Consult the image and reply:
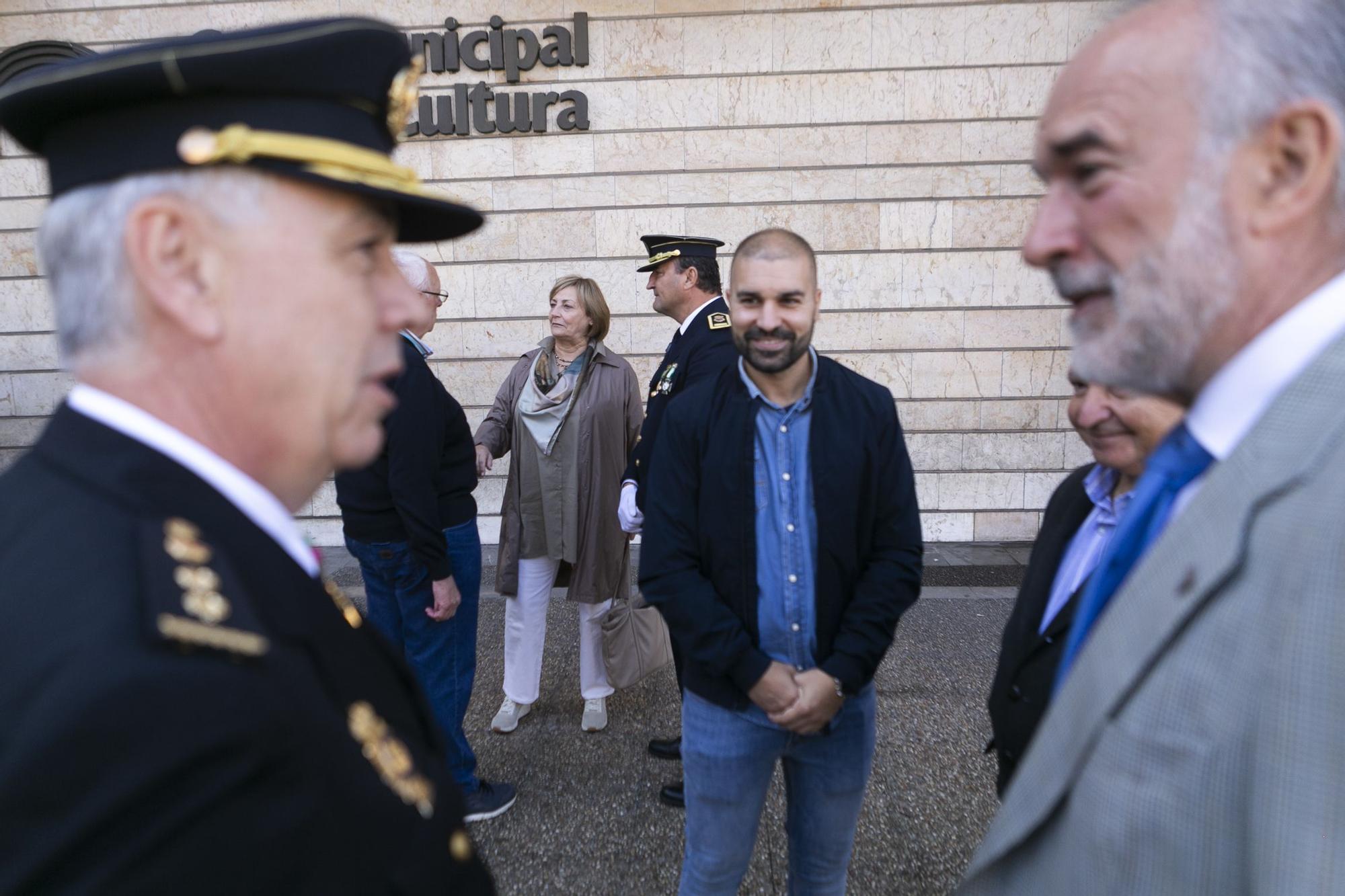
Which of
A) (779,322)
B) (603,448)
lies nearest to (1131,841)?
(779,322)

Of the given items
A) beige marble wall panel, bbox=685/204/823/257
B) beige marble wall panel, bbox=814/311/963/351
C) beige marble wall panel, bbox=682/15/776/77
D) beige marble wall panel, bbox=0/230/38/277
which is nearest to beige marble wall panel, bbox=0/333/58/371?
beige marble wall panel, bbox=0/230/38/277

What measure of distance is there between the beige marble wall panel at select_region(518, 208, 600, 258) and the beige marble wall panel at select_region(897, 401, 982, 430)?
3080 mm

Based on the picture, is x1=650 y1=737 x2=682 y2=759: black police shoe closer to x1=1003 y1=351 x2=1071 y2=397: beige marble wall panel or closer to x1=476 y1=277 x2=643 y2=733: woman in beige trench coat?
x1=476 y1=277 x2=643 y2=733: woman in beige trench coat

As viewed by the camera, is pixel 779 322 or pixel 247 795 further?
pixel 779 322

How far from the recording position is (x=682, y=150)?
6789 mm

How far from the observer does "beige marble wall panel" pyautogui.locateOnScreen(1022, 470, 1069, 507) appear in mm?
7027

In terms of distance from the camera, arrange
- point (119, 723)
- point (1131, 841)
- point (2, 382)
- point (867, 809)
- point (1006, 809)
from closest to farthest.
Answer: point (119, 723) → point (1131, 841) → point (1006, 809) → point (867, 809) → point (2, 382)

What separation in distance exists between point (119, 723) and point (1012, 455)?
7.24 m

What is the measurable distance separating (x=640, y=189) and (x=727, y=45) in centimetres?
135

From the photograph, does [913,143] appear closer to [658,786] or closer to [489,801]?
[658,786]

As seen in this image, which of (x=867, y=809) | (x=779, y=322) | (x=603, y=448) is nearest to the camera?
(x=779, y=322)

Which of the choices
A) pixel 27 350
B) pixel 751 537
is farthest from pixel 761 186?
pixel 27 350

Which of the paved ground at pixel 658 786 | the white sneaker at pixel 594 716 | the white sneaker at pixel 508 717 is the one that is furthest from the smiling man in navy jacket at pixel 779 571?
the white sneaker at pixel 508 717

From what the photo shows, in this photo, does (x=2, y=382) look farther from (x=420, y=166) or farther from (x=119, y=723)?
(x=119, y=723)
